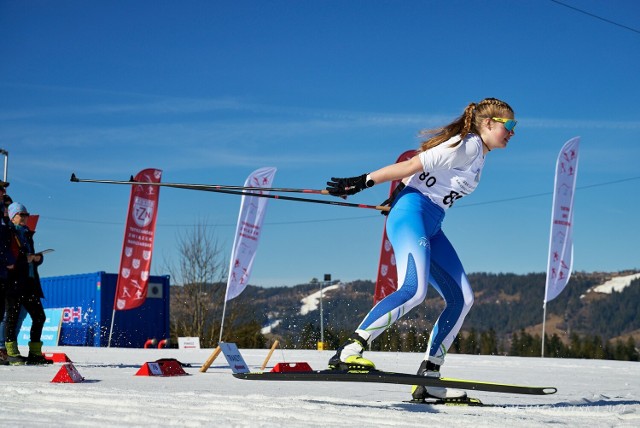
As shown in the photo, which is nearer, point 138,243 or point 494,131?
point 494,131

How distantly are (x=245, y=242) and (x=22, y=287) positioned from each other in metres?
14.5

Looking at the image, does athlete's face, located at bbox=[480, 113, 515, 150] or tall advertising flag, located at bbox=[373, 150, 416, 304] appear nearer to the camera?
athlete's face, located at bbox=[480, 113, 515, 150]

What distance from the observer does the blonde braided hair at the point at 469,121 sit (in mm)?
5125

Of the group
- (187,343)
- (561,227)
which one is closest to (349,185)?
(561,227)

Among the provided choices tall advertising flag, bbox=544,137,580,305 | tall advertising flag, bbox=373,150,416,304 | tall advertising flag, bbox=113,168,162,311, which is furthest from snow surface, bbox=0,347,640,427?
tall advertising flag, bbox=113,168,162,311

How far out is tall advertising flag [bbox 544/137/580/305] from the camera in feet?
64.2

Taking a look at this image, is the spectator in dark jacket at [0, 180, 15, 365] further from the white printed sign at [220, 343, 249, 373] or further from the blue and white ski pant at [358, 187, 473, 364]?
the blue and white ski pant at [358, 187, 473, 364]

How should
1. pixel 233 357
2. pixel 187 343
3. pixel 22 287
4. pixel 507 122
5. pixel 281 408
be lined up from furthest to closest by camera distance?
pixel 187 343
pixel 22 287
pixel 233 357
pixel 507 122
pixel 281 408

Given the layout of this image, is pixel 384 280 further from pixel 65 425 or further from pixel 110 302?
pixel 65 425

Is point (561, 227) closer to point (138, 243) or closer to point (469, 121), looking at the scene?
point (138, 243)

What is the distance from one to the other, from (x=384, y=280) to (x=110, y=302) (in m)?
13.1

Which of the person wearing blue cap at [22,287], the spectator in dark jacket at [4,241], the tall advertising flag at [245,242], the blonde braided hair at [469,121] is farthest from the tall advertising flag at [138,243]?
the blonde braided hair at [469,121]

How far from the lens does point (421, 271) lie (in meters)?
4.92

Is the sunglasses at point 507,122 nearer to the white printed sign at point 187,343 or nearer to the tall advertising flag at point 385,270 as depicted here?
the tall advertising flag at point 385,270
